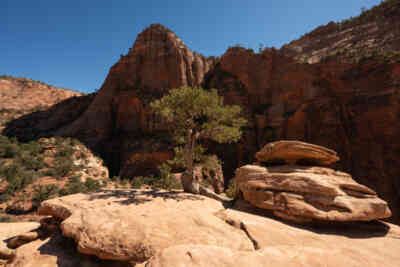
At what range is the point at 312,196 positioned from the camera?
17.9 feet

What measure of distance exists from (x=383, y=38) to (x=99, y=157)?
4438 centimetres

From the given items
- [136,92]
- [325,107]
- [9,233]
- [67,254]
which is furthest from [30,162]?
[325,107]

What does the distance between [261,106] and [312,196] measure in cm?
Answer: 2297

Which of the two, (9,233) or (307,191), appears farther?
(9,233)

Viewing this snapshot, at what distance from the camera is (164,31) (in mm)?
31547

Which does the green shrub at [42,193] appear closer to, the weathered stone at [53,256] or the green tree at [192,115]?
the weathered stone at [53,256]

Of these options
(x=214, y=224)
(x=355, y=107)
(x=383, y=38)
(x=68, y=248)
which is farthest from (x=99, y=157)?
(x=383, y=38)

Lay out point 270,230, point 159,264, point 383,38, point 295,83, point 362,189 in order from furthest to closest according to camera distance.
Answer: point 295,83, point 383,38, point 362,189, point 270,230, point 159,264

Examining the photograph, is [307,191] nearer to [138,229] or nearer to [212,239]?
[212,239]

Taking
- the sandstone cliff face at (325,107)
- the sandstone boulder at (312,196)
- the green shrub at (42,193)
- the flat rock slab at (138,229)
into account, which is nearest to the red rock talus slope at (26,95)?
the green shrub at (42,193)

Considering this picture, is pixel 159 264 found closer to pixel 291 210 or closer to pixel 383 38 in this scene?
pixel 291 210

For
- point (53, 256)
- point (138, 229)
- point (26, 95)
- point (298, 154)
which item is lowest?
point (53, 256)

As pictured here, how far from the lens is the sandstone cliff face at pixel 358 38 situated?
812 inches

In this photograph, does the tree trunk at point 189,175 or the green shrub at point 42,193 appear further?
the green shrub at point 42,193
